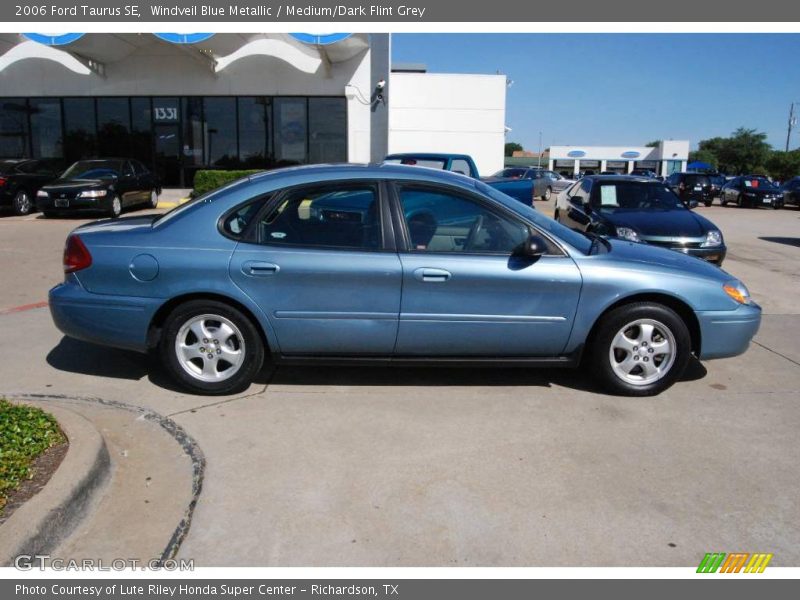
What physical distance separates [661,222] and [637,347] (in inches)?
198

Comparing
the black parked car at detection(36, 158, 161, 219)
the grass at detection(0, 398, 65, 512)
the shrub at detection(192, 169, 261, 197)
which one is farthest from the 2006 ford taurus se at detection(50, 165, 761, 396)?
the shrub at detection(192, 169, 261, 197)

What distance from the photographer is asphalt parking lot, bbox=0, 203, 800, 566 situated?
3.03 meters

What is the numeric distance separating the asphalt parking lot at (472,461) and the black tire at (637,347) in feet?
0.36

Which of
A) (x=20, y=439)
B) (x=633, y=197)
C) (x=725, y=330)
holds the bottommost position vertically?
(x=20, y=439)

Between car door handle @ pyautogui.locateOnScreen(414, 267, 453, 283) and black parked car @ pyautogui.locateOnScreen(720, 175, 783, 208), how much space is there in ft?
90.2

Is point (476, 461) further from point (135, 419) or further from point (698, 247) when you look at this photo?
point (698, 247)

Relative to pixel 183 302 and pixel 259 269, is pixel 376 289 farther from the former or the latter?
pixel 183 302

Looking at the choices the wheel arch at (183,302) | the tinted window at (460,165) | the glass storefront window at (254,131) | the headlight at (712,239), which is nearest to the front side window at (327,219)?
the wheel arch at (183,302)

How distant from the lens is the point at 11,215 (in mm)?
17625

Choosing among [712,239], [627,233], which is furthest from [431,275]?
[712,239]

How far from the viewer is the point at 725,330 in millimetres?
4773

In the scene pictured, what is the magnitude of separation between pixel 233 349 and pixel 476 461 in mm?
1922

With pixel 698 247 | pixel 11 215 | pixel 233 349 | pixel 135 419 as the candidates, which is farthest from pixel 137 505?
pixel 11 215

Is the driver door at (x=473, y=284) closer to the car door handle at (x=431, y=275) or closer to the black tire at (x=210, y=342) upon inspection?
the car door handle at (x=431, y=275)
